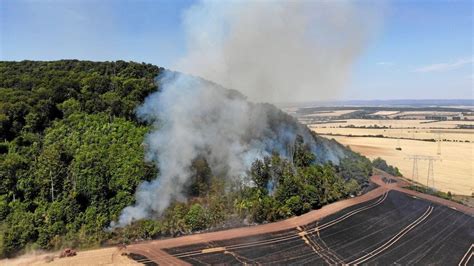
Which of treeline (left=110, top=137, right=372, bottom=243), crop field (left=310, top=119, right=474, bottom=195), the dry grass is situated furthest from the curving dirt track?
crop field (left=310, top=119, right=474, bottom=195)

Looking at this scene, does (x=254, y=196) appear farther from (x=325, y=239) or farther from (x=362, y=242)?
(x=362, y=242)

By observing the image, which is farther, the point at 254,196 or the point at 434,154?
the point at 434,154

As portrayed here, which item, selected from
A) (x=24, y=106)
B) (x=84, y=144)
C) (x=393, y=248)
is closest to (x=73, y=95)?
(x=24, y=106)

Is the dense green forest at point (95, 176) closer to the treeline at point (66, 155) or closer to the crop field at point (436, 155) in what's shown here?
the treeline at point (66, 155)

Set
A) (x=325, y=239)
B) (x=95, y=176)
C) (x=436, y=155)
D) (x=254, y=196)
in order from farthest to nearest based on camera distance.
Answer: (x=436, y=155) → (x=254, y=196) → (x=95, y=176) → (x=325, y=239)

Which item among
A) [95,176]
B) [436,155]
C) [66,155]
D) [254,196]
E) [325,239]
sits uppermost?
[66,155]

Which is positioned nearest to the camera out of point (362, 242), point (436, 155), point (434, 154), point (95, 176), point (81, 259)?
point (81, 259)

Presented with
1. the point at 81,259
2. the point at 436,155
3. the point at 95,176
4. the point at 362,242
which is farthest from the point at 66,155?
the point at 436,155
